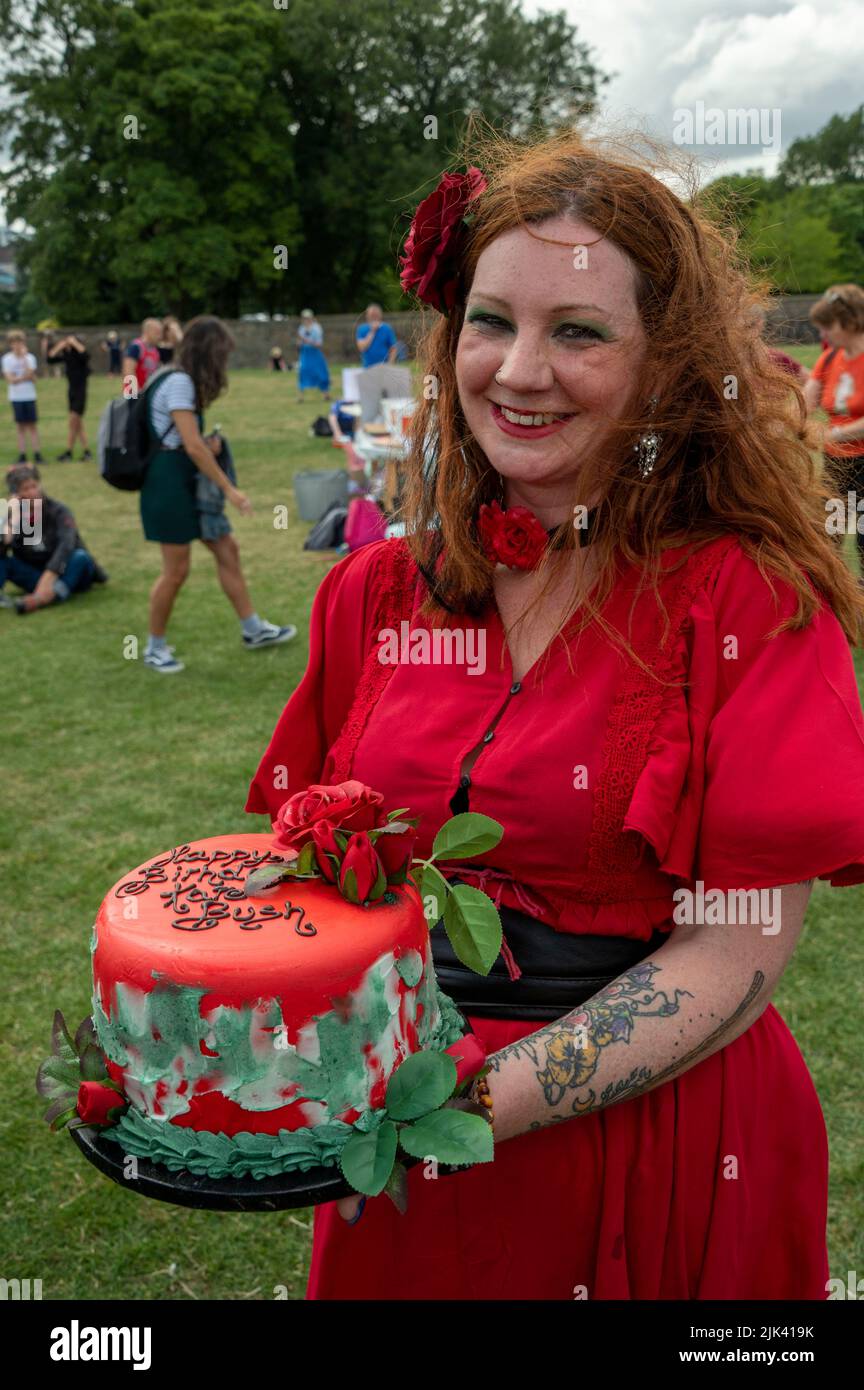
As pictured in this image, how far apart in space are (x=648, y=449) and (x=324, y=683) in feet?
2.14

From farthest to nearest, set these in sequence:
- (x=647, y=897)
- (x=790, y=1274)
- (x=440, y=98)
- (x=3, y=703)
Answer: (x=440, y=98) < (x=3, y=703) < (x=790, y=1274) < (x=647, y=897)

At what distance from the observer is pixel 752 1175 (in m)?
1.64

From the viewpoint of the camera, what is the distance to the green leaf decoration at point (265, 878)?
4.38ft

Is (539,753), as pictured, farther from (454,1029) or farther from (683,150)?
(683,150)

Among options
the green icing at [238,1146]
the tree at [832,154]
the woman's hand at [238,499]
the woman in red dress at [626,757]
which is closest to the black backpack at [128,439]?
the woman's hand at [238,499]

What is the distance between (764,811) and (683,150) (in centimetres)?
102

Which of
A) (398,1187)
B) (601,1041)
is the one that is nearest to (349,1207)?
(398,1187)

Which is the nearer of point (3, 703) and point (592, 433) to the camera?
point (592, 433)

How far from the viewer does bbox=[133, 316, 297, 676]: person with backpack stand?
6.98 metres

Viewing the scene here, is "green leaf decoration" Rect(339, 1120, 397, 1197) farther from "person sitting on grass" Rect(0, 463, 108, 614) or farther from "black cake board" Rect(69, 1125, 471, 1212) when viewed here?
"person sitting on grass" Rect(0, 463, 108, 614)

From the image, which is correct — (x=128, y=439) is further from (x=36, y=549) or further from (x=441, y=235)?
(x=441, y=235)

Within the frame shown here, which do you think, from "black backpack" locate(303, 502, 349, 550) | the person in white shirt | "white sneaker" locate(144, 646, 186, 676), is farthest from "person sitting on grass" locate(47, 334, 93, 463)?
"white sneaker" locate(144, 646, 186, 676)
